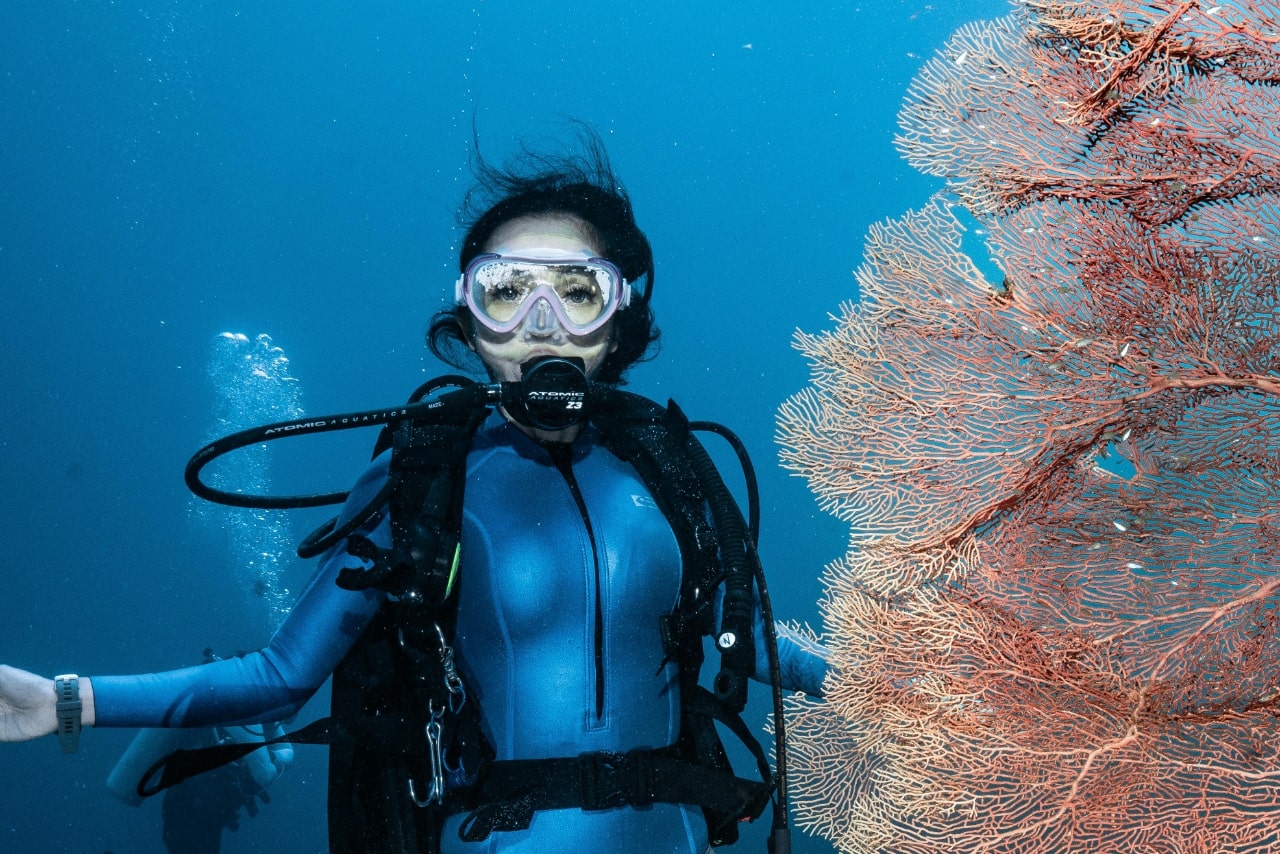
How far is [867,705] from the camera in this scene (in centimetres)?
259

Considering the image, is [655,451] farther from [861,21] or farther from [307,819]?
[861,21]

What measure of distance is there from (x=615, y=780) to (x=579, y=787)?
0.31ft

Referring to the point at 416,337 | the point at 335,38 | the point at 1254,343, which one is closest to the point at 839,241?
the point at 416,337

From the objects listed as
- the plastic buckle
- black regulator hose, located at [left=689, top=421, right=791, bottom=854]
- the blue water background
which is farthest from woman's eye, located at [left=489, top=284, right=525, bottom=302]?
the blue water background

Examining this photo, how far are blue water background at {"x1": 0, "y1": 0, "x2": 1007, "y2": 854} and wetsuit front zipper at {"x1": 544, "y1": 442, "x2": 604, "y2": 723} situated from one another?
131 ft

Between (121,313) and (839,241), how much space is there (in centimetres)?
5554

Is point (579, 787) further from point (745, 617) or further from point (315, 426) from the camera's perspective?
point (315, 426)

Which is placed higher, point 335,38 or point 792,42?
point 335,38

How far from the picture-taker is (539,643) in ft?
7.29

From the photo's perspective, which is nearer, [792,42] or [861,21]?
[861,21]

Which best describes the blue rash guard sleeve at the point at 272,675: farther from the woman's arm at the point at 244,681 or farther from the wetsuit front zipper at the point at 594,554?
the wetsuit front zipper at the point at 594,554

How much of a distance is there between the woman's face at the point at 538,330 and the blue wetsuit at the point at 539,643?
32 centimetres

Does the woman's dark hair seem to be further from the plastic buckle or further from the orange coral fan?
Answer: the plastic buckle

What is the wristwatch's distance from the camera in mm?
1826
